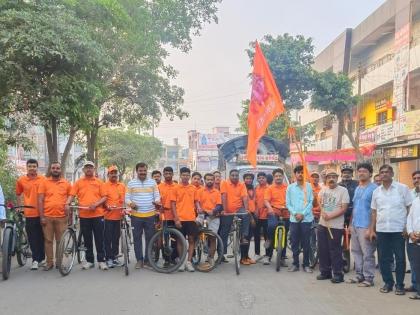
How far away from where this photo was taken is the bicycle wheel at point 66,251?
7.90 meters

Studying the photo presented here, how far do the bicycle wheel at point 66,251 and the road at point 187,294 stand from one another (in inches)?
5.4

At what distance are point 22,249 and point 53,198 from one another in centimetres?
126

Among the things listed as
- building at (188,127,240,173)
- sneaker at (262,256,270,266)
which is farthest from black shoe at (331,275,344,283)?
building at (188,127,240,173)

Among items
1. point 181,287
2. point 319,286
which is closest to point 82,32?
point 181,287

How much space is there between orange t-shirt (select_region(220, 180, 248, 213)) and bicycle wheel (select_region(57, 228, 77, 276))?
2635 mm

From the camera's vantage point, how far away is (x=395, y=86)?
2248cm

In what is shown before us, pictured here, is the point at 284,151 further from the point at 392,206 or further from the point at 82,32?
the point at 392,206

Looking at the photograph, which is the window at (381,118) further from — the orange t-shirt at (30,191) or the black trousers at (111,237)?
the orange t-shirt at (30,191)

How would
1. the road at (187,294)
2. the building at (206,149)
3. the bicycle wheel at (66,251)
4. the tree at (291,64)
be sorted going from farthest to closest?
the building at (206,149), the tree at (291,64), the bicycle wheel at (66,251), the road at (187,294)

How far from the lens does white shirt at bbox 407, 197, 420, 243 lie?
632 centimetres

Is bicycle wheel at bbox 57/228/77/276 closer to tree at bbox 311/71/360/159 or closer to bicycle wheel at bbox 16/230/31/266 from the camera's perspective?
bicycle wheel at bbox 16/230/31/266

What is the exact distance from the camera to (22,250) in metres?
8.82

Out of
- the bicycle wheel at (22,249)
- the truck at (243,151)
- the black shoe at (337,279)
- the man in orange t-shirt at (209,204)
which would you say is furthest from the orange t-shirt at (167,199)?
the truck at (243,151)

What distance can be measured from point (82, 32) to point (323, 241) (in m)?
6.00
